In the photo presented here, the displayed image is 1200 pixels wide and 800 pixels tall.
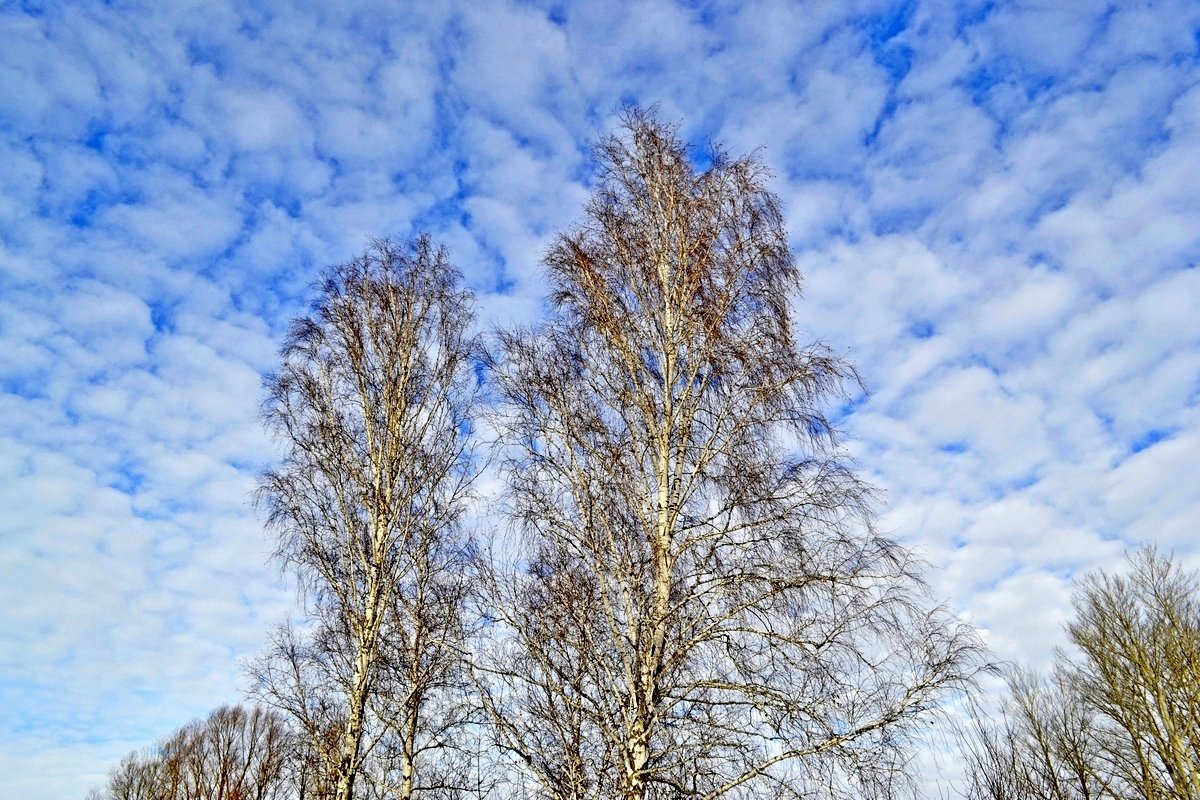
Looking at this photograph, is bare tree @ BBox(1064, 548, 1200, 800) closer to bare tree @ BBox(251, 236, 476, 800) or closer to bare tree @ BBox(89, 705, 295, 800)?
bare tree @ BBox(251, 236, 476, 800)

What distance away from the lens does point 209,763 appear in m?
47.1

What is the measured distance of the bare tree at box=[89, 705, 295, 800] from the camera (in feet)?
147

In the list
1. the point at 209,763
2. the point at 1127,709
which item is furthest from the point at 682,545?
the point at 209,763

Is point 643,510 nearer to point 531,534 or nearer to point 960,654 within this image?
point 531,534

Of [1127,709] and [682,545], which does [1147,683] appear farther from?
[682,545]

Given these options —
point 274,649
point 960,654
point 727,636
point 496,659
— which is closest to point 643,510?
point 727,636

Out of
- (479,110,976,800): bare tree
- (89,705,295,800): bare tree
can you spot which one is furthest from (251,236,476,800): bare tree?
(89,705,295,800): bare tree

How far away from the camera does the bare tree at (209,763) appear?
147 ft

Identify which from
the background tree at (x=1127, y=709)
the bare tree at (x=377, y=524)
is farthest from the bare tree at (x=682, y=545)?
the background tree at (x=1127, y=709)

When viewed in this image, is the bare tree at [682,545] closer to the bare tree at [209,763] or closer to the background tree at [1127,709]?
Answer: the background tree at [1127,709]

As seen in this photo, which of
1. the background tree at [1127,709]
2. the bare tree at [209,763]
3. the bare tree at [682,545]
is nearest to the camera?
the bare tree at [682,545]

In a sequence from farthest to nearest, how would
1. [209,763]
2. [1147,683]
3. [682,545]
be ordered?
[209,763], [1147,683], [682,545]

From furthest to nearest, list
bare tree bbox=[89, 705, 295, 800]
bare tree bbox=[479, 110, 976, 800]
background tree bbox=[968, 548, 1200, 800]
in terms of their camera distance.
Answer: bare tree bbox=[89, 705, 295, 800] → background tree bbox=[968, 548, 1200, 800] → bare tree bbox=[479, 110, 976, 800]

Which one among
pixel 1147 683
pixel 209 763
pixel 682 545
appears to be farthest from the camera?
pixel 209 763
